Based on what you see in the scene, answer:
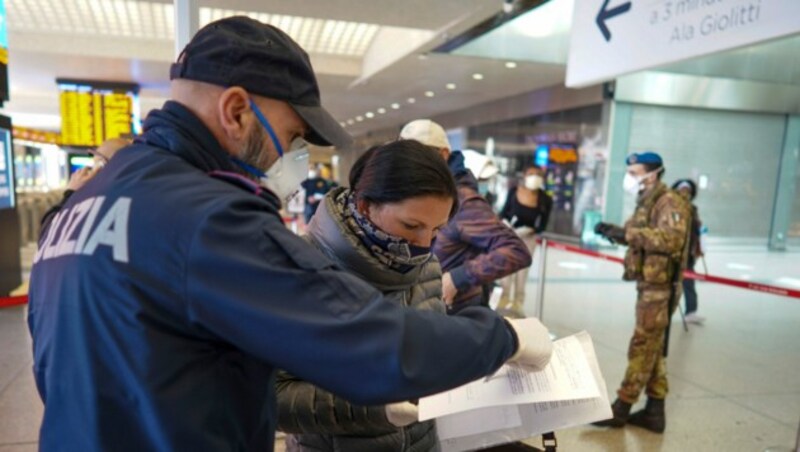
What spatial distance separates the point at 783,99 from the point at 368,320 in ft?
43.9

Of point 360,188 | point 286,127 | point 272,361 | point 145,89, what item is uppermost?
point 145,89

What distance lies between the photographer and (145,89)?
42.0 ft

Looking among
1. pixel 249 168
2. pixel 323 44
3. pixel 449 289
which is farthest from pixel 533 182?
pixel 249 168

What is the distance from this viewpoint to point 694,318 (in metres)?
5.89

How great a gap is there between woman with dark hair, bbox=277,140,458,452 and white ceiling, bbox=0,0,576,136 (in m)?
3.92

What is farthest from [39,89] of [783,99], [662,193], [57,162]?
[783,99]

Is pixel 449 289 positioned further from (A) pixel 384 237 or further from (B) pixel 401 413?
(B) pixel 401 413

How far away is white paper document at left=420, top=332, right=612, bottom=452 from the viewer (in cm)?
126

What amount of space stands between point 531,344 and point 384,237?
42 cm

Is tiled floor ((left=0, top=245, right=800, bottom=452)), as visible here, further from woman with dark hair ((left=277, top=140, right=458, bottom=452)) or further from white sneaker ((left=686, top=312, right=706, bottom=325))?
woman with dark hair ((left=277, top=140, right=458, bottom=452))

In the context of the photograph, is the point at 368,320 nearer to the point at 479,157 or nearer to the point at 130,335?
the point at 130,335

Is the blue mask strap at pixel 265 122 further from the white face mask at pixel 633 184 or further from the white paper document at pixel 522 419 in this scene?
the white face mask at pixel 633 184

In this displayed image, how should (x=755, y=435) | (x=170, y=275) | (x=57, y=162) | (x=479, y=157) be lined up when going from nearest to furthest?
(x=170, y=275) < (x=755, y=435) < (x=479, y=157) < (x=57, y=162)

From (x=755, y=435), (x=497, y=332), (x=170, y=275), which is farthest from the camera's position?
(x=755, y=435)
